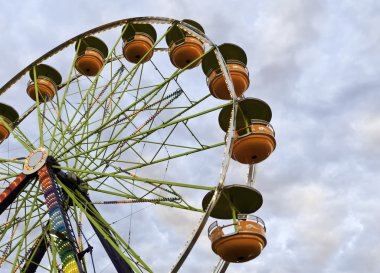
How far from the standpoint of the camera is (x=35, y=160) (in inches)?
497

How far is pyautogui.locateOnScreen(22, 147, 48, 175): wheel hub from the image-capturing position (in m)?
12.4

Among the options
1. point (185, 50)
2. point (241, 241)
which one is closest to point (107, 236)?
point (241, 241)

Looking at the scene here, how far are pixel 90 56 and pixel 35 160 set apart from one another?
15.1ft

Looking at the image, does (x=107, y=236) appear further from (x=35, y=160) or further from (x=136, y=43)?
(x=136, y=43)

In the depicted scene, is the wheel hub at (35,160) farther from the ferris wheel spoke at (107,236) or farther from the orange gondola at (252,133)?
the orange gondola at (252,133)

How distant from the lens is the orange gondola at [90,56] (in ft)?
52.0

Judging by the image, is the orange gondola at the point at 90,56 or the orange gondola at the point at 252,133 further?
the orange gondola at the point at 90,56

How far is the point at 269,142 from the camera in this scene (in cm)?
1123

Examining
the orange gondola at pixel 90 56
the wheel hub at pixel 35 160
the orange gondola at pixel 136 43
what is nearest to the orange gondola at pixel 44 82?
the orange gondola at pixel 90 56

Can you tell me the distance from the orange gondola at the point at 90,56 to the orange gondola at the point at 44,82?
896mm

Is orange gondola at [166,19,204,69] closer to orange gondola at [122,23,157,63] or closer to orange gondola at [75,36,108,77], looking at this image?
orange gondola at [122,23,157,63]

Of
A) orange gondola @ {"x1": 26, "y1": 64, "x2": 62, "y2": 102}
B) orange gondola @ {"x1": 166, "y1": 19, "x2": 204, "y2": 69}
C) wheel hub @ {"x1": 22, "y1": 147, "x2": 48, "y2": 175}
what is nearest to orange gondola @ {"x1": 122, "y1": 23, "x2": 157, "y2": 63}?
orange gondola @ {"x1": 166, "y1": 19, "x2": 204, "y2": 69}

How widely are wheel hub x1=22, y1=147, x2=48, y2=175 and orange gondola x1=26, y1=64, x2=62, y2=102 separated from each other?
3255mm

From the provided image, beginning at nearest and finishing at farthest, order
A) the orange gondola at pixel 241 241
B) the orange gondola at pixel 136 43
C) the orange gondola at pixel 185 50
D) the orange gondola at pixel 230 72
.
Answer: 1. the orange gondola at pixel 241 241
2. the orange gondola at pixel 230 72
3. the orange gondola at pixel 185 50
4. the orange gondola at pixel 136 43
